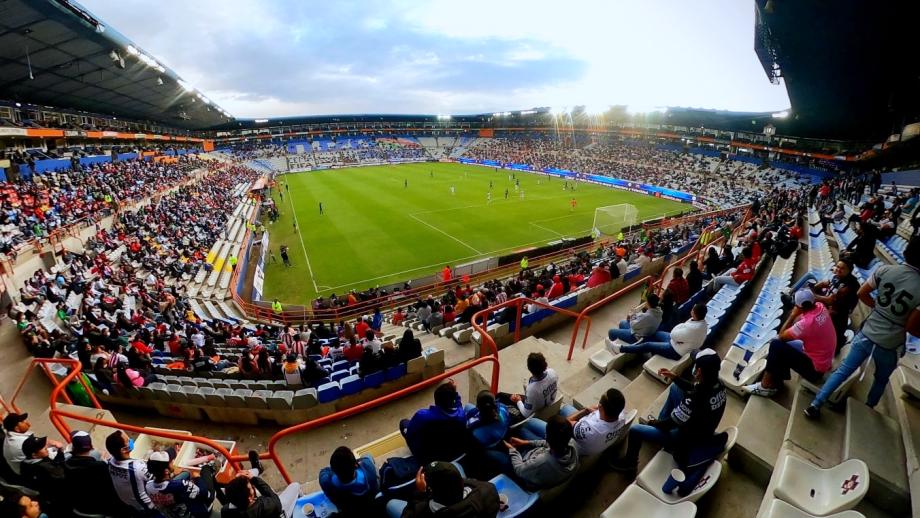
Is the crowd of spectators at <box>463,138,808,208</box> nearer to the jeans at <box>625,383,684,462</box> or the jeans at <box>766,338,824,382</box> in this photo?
the jeans at <box>766,338,824,382</box>

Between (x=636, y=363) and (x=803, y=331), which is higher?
(x=803, y=331)

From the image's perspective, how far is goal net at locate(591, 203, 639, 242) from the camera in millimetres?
29253

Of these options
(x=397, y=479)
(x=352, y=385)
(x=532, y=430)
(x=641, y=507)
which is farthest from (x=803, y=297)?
(x=352, y=385)

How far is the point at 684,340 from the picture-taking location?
5.09 metres

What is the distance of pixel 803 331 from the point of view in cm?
427

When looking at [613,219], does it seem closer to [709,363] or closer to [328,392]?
[328,392]

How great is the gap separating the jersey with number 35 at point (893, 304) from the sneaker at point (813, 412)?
32.3 inches

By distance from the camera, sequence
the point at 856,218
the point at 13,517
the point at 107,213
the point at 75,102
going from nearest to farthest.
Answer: the point at 13,517, the point at 856,218, the point at 107,213, the point at 75,102

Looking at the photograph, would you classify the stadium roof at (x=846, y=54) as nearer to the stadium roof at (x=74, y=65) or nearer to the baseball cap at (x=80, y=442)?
the baseball cap at (x=80, y=442)

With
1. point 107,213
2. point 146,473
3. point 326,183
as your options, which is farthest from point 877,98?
point 326,183

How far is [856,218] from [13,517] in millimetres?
18745

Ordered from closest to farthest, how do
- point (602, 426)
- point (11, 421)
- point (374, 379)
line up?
point (602, 426), point (11, 421), point (374, 379)

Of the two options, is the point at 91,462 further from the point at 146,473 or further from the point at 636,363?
the point at 636,363

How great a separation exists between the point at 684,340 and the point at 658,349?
56 cm
